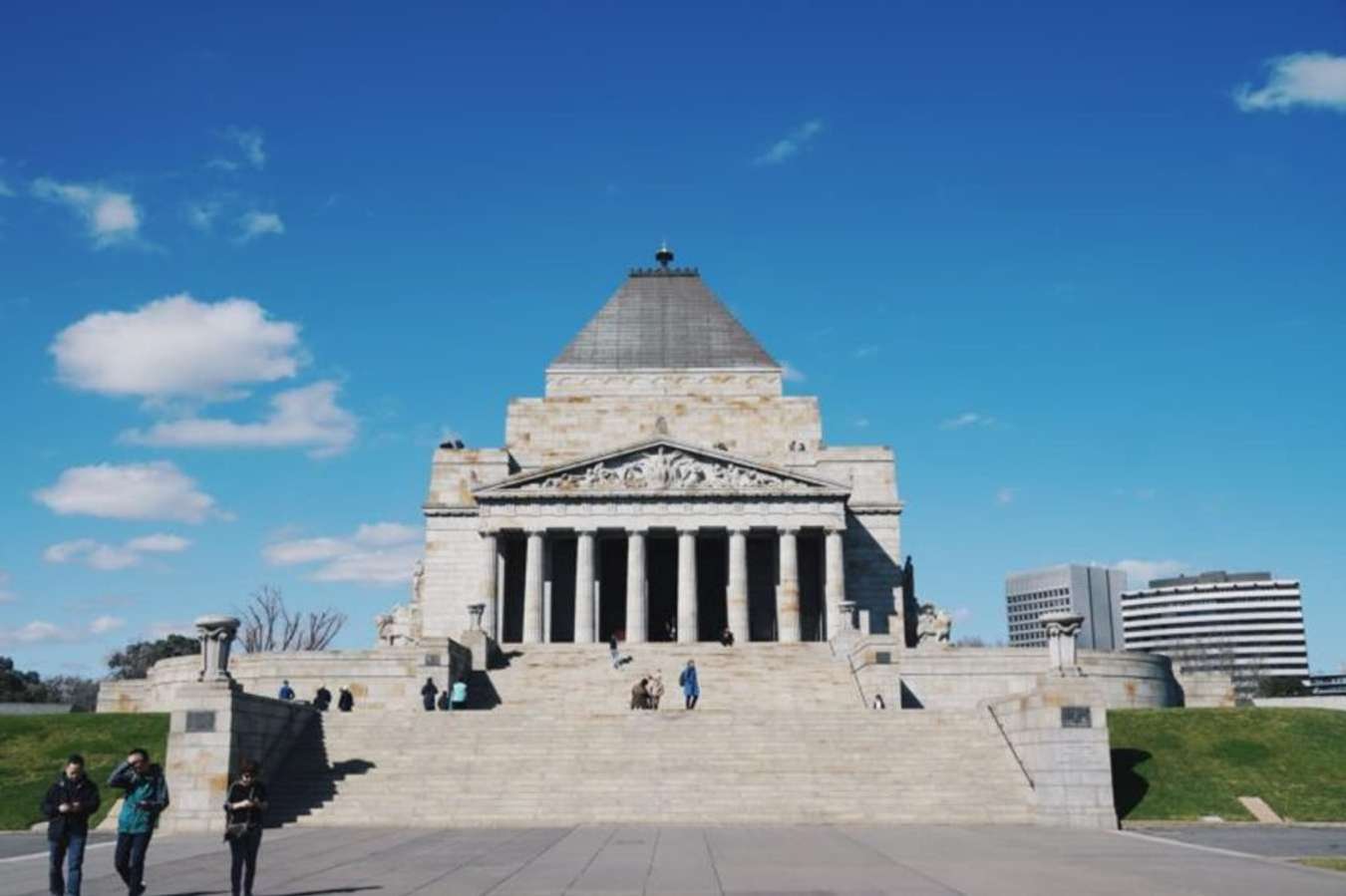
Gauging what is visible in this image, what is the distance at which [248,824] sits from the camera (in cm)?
1520

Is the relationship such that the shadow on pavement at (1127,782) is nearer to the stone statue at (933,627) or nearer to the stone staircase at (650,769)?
the stone staircase at (650,769)

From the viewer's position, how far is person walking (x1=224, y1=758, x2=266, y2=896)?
15.0 m

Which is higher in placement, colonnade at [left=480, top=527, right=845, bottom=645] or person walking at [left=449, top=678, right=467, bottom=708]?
colonnade at [left=480, top=527, right=845, bottom=645]

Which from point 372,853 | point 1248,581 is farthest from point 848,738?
point 1248,581

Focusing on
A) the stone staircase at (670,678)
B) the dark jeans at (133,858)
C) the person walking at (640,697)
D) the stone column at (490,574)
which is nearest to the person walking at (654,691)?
the person walking at (640,697)

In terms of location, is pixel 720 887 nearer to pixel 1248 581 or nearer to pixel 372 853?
pixel 372 853

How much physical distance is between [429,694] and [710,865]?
963 inches

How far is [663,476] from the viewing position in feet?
197

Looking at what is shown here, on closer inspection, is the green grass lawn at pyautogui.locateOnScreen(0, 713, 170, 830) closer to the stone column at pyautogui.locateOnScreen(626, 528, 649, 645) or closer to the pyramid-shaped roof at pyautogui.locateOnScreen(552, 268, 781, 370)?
the stone column at pyautogui.locateOnScreen(626, 528, 649, 645)

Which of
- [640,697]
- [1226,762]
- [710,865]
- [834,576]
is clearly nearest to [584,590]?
[834,576]

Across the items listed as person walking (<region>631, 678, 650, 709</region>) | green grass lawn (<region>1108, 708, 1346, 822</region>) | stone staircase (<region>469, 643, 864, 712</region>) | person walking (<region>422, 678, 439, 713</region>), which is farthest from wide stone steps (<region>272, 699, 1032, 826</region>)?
stone staircase (<region>469, 643, 864, 712</region>)

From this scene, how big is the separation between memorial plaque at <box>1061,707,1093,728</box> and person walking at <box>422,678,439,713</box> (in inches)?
825

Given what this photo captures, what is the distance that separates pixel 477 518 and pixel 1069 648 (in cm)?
4136

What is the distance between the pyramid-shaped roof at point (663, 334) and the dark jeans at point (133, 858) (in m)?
58.8
